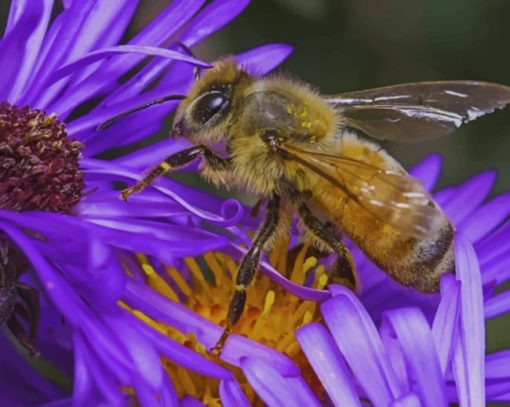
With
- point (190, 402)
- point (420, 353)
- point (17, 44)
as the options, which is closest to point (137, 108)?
point (17, 44)

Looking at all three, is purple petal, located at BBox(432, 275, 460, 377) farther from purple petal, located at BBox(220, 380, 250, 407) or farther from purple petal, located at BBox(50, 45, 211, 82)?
purple petal, located at BBox(50, 45, 211, 82)

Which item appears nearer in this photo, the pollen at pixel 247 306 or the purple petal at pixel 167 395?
the purple petal at pixel 167 395

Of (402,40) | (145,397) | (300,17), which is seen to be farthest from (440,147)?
(145,397)

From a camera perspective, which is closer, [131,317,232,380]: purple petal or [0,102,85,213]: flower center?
[131,317,232,380]: purple petal

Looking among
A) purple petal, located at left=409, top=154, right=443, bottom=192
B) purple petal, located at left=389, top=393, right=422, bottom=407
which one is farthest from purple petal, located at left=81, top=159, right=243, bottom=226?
purple petal, located at left=409, top=154, right=443, bottom=192

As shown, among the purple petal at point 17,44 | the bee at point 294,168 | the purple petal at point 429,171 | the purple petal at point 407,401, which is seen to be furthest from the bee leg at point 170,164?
the purple petal at point 429,171

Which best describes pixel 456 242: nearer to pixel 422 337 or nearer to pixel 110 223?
pixel 422 337

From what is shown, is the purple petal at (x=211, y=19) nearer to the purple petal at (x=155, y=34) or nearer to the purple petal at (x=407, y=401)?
the purple petal at (x=155, y=34)
